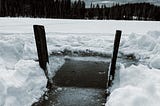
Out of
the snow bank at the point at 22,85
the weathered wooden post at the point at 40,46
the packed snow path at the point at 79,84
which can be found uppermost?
the weathered wooden post at the point at 40,46

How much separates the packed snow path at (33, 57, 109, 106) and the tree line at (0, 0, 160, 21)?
59.2 metres

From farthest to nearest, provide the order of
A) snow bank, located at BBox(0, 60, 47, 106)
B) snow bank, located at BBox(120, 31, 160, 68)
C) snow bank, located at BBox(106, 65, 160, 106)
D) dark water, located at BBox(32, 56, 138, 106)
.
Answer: snow bank, located at BBox(120, 31, 160, 68)
dark water, located at BBox(32, 56, 138, 106)
snow bank, located at BBox(0, 60, 47, 106)
snow bank, located at BBox(106, 65, 160, 106)

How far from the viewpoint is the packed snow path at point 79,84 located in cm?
564

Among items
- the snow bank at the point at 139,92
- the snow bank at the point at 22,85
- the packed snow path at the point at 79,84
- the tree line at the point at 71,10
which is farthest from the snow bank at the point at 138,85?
the tree line at the point at 71,10

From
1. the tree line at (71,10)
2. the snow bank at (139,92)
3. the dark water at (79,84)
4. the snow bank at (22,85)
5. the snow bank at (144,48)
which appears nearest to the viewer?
the snow bank at (139,92)

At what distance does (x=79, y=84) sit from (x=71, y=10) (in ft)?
232

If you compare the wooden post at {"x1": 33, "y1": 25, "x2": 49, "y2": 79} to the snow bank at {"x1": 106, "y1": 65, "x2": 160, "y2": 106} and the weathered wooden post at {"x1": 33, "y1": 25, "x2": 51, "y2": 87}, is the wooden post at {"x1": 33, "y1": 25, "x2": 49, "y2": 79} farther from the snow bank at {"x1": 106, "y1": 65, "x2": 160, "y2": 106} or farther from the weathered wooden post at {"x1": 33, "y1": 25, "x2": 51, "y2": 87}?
the snow bank at {"x1": 106, "y1": 65, "x2": 160, "y2": 106}

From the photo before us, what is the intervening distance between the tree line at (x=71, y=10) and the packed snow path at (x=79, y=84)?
59.2 m

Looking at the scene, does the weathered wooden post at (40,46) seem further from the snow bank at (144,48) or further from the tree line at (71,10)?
the tree line at (71,10)

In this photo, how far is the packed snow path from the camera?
5638 millimetres

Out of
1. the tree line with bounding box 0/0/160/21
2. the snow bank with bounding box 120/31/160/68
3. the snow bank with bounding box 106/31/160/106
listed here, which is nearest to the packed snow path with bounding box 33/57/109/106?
the snow bank with bounding box 106/31/160/106

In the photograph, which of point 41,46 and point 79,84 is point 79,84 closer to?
point 79,84

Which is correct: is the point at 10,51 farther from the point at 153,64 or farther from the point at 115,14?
the point at 115,14

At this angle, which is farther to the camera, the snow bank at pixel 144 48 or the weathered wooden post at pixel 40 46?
the snow bank at pixel 144 48
